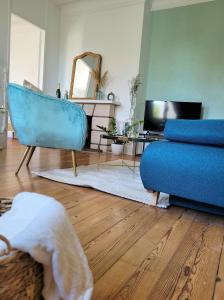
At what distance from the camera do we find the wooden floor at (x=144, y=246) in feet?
2.73

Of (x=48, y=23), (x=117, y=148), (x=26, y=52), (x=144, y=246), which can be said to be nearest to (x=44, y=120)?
(x=144, y=246)

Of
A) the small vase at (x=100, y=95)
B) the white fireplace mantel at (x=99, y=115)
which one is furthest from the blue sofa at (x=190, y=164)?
the small vase at (x=100, y=95)

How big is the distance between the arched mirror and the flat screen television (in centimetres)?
120

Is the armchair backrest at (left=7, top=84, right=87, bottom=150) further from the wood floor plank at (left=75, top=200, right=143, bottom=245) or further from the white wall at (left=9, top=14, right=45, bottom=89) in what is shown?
the white wall at (left=9, top=14, right=45, bottom=89)

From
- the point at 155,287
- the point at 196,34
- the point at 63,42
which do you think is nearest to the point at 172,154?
the point at 155,287

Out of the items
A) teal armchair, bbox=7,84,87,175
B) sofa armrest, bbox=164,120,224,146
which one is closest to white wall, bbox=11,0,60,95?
teal armchair, bbox=7,84,87,175

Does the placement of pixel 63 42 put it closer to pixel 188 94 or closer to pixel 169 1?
pixel 169 1

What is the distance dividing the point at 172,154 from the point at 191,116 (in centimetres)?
287

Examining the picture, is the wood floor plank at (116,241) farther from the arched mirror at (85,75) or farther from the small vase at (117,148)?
the arched mirror at (85,75)

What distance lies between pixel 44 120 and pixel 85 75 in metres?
3.15

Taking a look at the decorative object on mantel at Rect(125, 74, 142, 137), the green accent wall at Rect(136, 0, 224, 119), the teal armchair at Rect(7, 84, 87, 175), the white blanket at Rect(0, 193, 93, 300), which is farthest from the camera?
the decorative object on mantel at Rect(125, 74, 142, 137)

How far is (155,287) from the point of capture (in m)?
0.83

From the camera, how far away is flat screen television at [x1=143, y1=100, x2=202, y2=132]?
4133mm

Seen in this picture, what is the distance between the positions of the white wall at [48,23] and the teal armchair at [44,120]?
297cm
